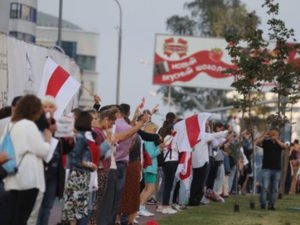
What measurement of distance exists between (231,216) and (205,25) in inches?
2634

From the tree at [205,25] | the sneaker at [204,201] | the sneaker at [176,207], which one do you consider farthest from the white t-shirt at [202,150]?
the tree at [205,25]

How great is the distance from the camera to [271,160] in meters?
23.2

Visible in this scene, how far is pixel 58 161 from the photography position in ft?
43.5

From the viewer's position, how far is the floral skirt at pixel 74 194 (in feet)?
45.9

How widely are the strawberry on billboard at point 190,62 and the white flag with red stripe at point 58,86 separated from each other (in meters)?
54.3

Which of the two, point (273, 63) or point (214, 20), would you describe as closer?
point (273, 63)

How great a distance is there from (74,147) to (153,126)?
19.6ft

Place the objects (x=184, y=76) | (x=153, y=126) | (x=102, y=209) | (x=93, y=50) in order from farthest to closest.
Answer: (x=93, y=50) < (x=184, y=76) < (x=153, y=126) < (x=102, y=209)

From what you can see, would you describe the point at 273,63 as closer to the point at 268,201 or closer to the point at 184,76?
the point at 268,201

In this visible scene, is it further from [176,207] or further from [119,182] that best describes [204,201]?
[119,182]

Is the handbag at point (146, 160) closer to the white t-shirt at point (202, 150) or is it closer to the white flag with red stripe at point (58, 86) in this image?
the white t-shirt at point (202, 150)

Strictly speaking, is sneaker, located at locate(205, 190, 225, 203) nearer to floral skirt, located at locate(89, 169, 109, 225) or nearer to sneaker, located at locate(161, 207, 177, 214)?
sneaker, located at locate(161, 207, 177, 214)

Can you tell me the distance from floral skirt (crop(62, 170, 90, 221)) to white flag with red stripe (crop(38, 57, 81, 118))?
101cm

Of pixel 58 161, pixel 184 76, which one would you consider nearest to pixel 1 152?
pixel 58 161
